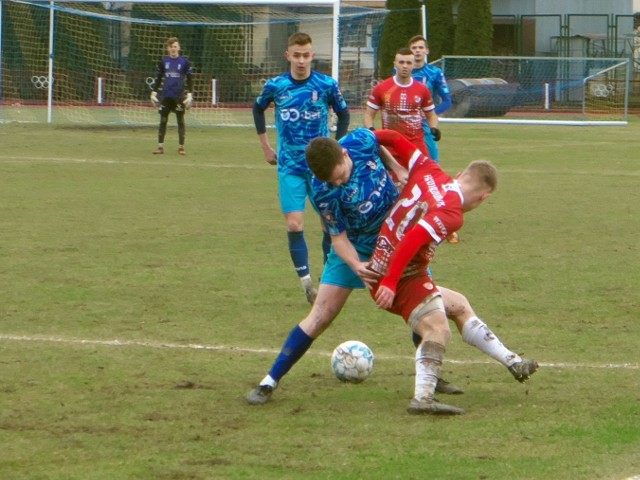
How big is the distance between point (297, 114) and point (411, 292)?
3719mm

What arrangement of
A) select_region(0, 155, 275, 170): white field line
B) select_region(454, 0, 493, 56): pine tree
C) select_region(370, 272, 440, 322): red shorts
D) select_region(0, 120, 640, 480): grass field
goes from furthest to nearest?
select_region(454, 0, 493, 56): pine tree, select_region(0, 155, 275, 170): white field line, select_region(370, 272, 440, 322): red shorts, select_region(0, 120, 640, 480): grass field

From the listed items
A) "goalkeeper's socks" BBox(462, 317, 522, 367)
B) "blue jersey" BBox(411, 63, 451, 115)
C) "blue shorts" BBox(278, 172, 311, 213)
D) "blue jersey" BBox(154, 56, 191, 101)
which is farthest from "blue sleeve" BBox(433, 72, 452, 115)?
"blue jersey" BBox(154, 56, 191, 101)

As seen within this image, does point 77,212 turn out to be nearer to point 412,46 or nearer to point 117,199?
point 117,199

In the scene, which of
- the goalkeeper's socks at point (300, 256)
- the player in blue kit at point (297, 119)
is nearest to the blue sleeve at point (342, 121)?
the player in blue kit at point (297, 119)

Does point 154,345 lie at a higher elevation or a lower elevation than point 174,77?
lower

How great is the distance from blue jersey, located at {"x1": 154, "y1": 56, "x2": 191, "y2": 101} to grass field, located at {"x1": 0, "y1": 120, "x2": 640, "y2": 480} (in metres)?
6.88

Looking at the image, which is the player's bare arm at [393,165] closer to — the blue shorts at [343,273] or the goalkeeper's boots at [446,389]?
the blue shorts at [343,273]

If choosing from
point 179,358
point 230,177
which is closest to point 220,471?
point 179,358

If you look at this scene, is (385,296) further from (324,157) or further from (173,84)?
(173,84)

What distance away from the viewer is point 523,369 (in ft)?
20.2

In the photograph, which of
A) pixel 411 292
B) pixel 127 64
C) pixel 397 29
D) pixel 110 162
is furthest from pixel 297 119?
pixel 397 29

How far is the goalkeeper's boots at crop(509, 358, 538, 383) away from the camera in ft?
20.2

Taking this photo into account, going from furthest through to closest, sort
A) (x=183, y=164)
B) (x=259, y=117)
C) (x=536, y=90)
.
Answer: (x=536, y=90)
(x=183, y=164)
(x=259, y=117)

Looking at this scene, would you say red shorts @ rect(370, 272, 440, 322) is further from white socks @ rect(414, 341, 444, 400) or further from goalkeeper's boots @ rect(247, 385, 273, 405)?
goalkeeper's boots @ rect(247, 385, 273, 405)
